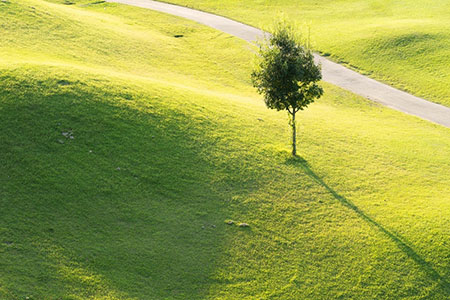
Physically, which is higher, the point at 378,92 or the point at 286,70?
the point at 286,70

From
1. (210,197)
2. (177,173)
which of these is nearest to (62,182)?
(177,173)

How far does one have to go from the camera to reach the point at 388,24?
173 feet

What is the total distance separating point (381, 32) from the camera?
162 feet

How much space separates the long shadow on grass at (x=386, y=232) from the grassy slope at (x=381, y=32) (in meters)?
11.3

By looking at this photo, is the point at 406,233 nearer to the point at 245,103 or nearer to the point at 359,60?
the point at 245,103

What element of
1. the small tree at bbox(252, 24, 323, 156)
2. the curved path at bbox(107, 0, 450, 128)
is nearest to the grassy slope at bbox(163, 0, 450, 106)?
the curved path at bbox(107, 0, 450, 128)

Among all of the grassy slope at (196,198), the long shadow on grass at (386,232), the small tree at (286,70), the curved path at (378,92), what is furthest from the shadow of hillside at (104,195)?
the curved path at (378,92)

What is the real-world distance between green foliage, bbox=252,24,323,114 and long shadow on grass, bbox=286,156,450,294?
3.29 m

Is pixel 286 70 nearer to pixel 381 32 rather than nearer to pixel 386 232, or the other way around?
pixel 386 232

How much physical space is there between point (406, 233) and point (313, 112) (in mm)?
14659

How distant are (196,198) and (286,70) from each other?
24.7ft

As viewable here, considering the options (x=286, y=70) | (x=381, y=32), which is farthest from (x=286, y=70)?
(x=381, y=32)

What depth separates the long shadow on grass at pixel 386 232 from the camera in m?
17.2

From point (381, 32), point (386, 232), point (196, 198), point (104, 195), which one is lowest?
point (386, 232)
